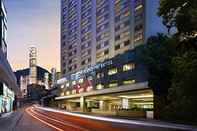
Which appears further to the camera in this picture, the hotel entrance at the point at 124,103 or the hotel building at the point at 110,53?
the hotel building at the point at 110,53

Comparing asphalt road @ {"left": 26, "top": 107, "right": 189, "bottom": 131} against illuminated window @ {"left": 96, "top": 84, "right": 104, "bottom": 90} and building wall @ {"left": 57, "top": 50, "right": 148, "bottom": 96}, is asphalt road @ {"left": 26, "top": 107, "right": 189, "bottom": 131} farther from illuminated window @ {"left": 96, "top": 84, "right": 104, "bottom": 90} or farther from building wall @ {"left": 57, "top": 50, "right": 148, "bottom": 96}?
illuminated window @ {"left": 96, "top": 84, "right": 104, "bottom": 90}

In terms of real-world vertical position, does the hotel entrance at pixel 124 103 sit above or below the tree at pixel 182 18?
below

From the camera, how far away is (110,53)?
148375mm

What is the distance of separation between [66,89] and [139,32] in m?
76.2

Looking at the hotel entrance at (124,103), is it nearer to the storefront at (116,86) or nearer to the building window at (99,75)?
the storefront at (116,86)

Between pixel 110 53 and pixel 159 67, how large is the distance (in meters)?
63.8

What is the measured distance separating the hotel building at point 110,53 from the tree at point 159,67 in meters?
17.9

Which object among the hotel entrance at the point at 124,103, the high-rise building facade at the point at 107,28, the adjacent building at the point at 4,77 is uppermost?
the high-rise building facade at the point at 107,28

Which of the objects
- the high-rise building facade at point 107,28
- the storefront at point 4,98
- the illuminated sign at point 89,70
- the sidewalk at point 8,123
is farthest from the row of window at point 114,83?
the sidewalk at point 8,123

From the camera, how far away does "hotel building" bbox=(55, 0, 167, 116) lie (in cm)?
12438

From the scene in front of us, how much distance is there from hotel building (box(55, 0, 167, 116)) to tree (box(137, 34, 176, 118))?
17858 millimetres

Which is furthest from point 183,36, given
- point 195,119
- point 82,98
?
point 82,98

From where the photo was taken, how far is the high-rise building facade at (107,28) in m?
127

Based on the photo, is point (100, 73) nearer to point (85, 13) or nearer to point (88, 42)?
point (88, 42)
